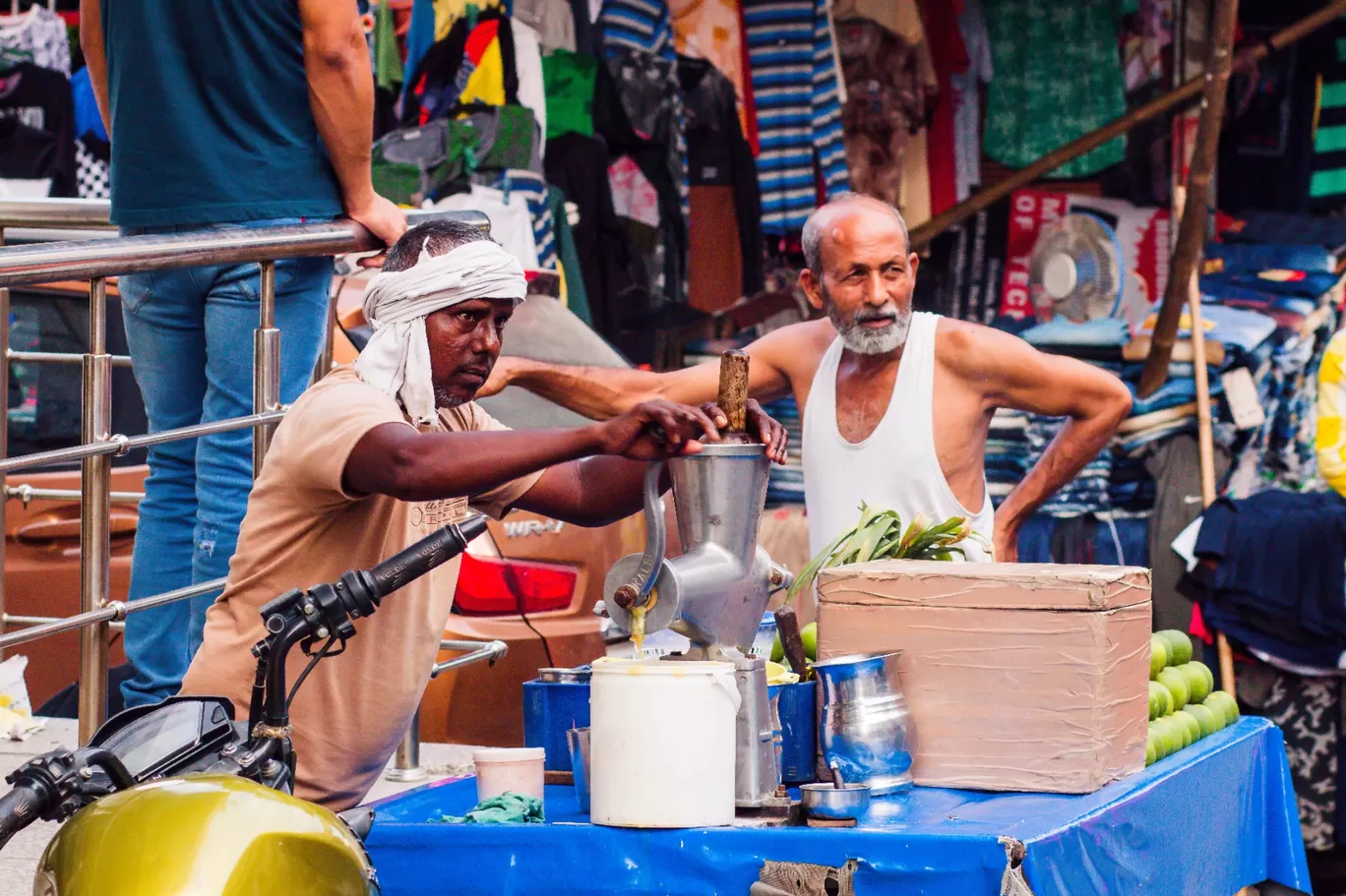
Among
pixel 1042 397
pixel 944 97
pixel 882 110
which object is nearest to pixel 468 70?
pixel 882 110

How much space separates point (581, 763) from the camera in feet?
9.38

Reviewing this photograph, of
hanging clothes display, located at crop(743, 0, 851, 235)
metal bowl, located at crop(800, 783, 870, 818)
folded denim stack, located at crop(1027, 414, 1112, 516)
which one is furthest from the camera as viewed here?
hanging clothes display, located at crop(743, 0, 851, 235)

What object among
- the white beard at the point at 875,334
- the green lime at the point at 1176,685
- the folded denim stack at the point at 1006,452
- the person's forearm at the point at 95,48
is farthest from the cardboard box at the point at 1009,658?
the folded denim stack at the point at 1006,452

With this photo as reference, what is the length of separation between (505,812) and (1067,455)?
8.34 feet

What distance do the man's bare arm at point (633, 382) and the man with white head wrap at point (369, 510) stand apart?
125cm

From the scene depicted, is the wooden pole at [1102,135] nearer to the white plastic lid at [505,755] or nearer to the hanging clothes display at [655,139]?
the hanging clothes display at [655,139]

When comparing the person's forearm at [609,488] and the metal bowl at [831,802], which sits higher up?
the person's forearm at [609,488]

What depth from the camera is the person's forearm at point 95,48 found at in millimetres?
4363

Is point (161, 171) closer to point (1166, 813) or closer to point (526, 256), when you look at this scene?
point (1166, 813)

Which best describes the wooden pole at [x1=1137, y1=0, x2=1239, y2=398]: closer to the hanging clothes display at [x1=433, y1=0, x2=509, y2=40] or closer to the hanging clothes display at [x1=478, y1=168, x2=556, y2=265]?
the hanging clothes display at [x1=478, y1=168, x2=556, y2=265]

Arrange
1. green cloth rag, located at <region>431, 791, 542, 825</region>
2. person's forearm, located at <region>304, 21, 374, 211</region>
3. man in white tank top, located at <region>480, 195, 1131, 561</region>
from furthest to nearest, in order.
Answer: man in white tank top, located at <region>480, 195, 1131, 561</region>, person's forearm, located at <region>304, 21, 374, 211</region>, green cloth rag, located at <region>431, 791, 542, 825</region>

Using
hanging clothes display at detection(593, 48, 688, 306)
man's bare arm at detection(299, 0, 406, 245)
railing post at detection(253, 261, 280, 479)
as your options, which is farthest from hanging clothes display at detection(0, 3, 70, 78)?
railing post at detection(253, 261, 280, 479)

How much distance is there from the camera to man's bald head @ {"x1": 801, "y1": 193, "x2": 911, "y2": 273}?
469 cm

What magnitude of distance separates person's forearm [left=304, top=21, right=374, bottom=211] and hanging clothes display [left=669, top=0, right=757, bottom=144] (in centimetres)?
554
